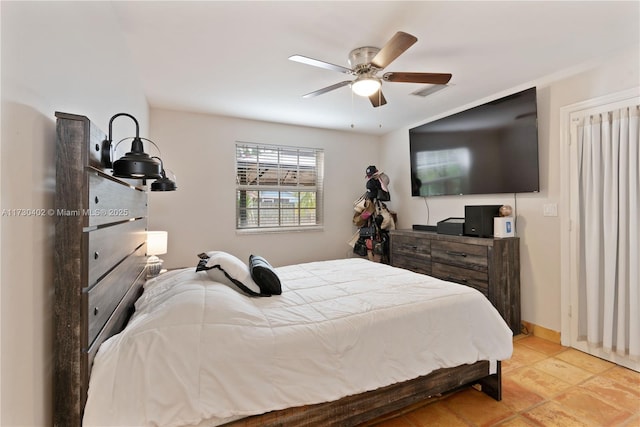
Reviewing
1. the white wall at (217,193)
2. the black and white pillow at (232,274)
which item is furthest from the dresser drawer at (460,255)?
the black and white pillow at (232,274)

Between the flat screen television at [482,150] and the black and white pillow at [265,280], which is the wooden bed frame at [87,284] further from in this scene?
the flat screen television at [482,150]

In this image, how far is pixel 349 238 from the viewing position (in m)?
4.67

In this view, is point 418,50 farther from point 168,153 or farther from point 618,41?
point 168,153

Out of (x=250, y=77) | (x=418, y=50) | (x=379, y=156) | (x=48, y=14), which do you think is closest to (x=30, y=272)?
(x=48, y=14)

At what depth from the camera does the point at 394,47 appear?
5.67ft

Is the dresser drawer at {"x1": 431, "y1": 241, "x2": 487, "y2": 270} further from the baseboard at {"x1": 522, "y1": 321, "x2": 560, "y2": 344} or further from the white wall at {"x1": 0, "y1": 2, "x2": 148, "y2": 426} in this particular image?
the white wall at {"x1": 0, "y1": 2, "x2": 148, "y2": 426}

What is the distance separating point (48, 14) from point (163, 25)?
1.00 metres

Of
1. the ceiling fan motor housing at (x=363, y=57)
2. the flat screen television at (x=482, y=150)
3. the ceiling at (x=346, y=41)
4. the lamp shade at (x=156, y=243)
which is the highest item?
the ceiling at (x=346, y=41)

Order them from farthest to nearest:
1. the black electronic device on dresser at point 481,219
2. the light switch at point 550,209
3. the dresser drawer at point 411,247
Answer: the dresser drawer at point 411,247 < the black electronic device on dresser at point 481,219 < the light switch at point 550,209

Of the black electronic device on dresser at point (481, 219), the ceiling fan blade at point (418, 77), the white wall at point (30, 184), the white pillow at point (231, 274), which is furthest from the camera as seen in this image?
the black electronic device on dresser at point (481, 219)

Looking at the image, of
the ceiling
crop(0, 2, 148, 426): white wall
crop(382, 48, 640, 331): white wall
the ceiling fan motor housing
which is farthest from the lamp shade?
crop(382, 48, 640, 331): white wall

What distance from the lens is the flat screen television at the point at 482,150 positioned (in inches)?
110

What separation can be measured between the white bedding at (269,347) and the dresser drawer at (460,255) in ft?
3.67

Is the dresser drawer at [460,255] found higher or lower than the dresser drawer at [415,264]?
higher
